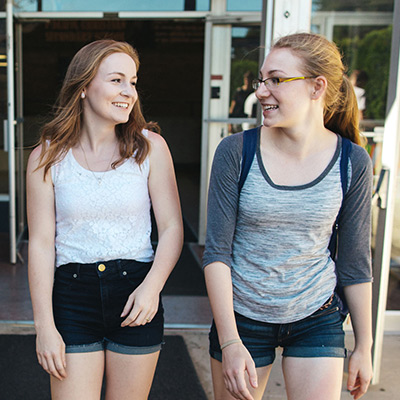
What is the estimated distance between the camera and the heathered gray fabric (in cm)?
173

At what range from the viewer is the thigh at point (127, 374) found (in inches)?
74.4

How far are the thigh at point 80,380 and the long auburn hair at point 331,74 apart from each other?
113 cm

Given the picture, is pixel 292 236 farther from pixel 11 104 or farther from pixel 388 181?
pixel 11 104

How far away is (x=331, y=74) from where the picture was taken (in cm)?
→ 177

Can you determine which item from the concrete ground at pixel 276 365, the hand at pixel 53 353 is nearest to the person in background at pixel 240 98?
the concrete ground at pixel 276 365

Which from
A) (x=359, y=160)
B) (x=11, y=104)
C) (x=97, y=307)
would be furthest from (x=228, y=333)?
(x=11, y=104)

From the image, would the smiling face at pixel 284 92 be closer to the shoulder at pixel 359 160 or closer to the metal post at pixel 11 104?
the shoulder at pixel 359 160

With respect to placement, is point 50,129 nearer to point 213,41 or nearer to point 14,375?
point 14,375

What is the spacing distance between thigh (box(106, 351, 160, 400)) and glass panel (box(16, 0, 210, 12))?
196 inches

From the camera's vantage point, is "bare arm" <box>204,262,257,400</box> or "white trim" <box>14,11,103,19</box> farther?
"white trim" <box>14,11,103,19</box>

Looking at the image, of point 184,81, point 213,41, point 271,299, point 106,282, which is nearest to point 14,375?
point 106,282

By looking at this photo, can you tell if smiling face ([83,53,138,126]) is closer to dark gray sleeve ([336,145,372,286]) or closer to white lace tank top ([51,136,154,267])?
white lace tank top ([51,136,154,267])

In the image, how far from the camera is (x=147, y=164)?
6.42 feet

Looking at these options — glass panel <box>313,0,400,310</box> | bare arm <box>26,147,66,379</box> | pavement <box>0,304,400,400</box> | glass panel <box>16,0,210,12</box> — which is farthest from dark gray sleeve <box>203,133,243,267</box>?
glass panel <box>16,0,210,12</box>
